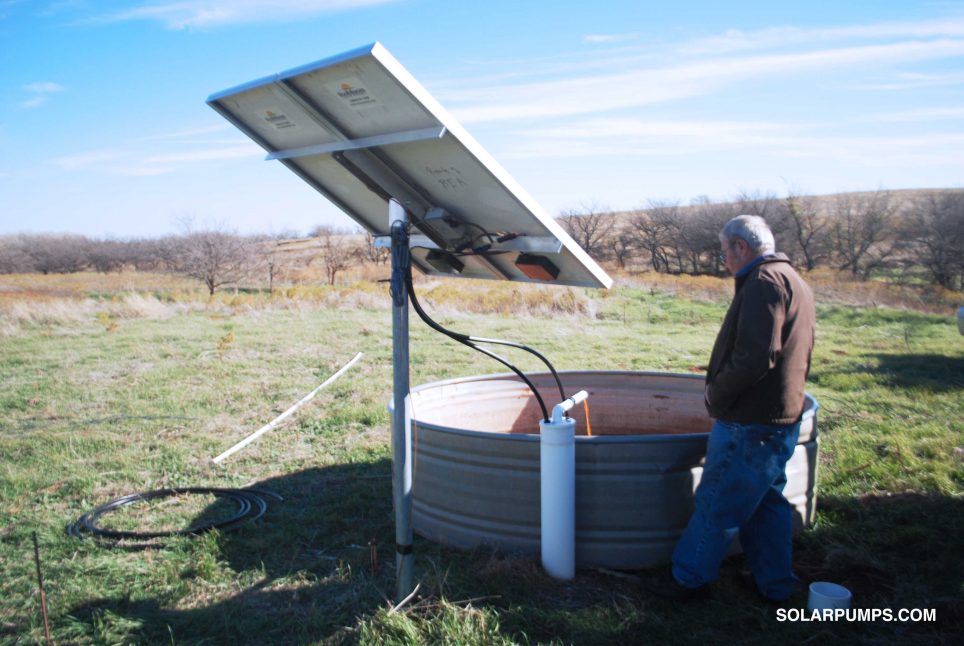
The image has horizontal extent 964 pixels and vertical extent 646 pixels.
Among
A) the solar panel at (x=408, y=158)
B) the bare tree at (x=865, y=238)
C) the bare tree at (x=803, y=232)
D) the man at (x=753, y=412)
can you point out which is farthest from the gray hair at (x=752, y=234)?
the bare tree at (x=803, y=232)

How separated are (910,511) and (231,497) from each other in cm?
434

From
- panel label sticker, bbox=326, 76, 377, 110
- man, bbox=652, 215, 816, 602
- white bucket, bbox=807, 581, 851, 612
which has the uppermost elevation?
panel label sticker, bbox=326, 76, 377, 110

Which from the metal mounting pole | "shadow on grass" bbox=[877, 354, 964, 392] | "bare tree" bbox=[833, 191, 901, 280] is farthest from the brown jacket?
"bare tree" bbox=[833, 191, 901, 280]

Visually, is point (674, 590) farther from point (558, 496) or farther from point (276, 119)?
point (276, 119)

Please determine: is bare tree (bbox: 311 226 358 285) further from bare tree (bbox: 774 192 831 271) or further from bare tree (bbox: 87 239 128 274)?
bare tree (bbox: 774 192 831 271)

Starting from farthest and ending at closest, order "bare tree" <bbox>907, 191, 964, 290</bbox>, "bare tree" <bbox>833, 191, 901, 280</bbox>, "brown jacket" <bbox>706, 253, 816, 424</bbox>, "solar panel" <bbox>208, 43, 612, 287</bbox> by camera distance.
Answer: "bare tree" <bbox>833, 191, 901, 280</bbox> < "bare tree" <bbox>907, 191, 964, 290</bbox> < "brown jacket" <bbox>706, 253, 816, 424</bbox> < "solar panel" <bbox>208, 43, 612, 287</bbox>

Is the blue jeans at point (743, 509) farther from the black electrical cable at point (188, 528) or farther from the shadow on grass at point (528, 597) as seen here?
the black electrical cable at point (188, 528)

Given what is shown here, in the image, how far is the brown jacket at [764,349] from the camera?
10.2 ft

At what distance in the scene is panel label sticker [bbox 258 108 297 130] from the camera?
3.42m

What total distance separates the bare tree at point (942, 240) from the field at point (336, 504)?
61.8 feet

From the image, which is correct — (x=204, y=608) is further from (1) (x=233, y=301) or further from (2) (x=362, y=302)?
(1) (x=233, y=301)

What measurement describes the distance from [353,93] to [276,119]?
698 millimetres

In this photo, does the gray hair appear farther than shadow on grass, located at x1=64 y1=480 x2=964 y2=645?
Yes

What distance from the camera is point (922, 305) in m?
21.1
